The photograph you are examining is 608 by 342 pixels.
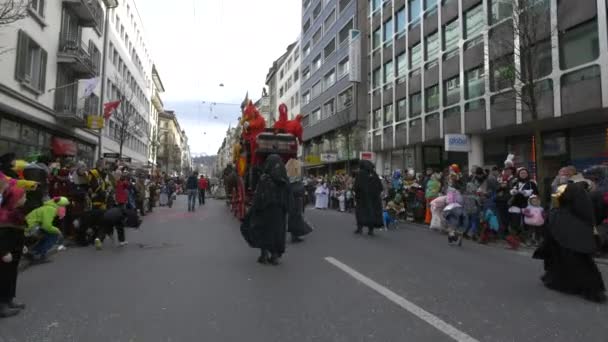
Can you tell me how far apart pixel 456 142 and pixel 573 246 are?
16.9m

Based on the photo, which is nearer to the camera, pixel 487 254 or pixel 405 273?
pixel 405 273

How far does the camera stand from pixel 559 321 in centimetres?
402

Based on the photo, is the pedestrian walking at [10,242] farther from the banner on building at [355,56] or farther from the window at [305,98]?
the window at [305,98]

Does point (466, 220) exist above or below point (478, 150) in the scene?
below

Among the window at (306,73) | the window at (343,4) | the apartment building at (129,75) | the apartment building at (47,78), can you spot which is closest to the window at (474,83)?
the window at (343,4)

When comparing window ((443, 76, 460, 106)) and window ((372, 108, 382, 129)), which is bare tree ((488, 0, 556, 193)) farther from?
window ((372, 108, 382, 129))

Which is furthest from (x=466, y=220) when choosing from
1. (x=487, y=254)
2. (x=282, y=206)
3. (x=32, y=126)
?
(x=32, y=126)

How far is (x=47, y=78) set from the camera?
69.1 feet

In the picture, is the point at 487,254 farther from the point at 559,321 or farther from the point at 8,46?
the point at 8,46

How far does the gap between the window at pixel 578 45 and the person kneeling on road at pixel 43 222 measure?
17.8 metres

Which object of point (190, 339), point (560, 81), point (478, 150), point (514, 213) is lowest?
point (190, 339)

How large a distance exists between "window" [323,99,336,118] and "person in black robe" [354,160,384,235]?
101 ft

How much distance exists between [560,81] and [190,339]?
18020 mm

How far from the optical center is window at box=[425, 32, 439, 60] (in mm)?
25237
